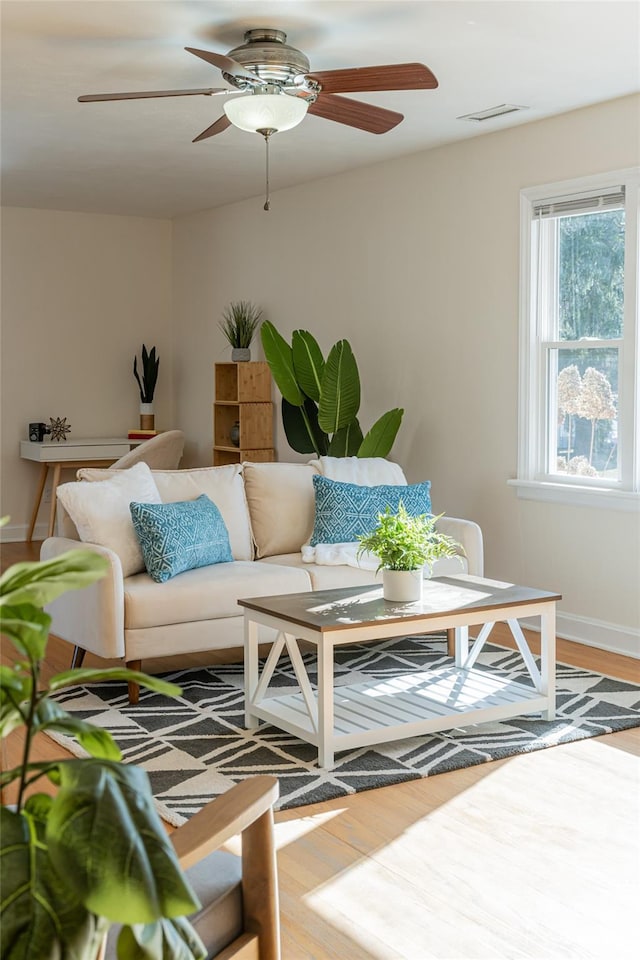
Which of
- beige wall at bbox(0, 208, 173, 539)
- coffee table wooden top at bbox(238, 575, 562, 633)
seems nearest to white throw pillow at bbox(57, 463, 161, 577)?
coffee table wooden top at bbox(238, 575, 562, 633)

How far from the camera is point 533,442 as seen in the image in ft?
17.5

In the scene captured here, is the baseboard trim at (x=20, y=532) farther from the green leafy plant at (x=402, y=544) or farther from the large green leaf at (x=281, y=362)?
the green leafy plant at (x=402, y=544)

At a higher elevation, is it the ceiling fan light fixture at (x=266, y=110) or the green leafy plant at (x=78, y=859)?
the ceiling fan light fixture at (x=266, y=110)

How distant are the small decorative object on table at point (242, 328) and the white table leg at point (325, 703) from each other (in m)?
4.51

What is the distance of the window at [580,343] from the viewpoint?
4781 millimetres

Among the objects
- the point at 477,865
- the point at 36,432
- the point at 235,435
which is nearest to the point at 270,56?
the point at 477,865

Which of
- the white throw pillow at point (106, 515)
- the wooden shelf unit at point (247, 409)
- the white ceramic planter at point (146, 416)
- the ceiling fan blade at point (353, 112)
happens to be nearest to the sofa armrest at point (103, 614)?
the white throw pillow at point (106, 515)

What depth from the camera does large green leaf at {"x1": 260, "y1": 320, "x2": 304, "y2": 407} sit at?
620 cm

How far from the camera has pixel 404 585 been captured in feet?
12.1

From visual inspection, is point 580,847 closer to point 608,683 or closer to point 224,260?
point 608,683

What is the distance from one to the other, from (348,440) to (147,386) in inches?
119

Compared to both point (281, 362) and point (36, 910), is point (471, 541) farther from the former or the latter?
point (36, 910)

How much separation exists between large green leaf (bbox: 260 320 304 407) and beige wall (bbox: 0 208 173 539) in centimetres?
290

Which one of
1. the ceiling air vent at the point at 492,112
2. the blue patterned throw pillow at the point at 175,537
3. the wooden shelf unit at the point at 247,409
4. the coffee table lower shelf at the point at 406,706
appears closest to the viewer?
the coffee table lower shelf at the point at 406,706
